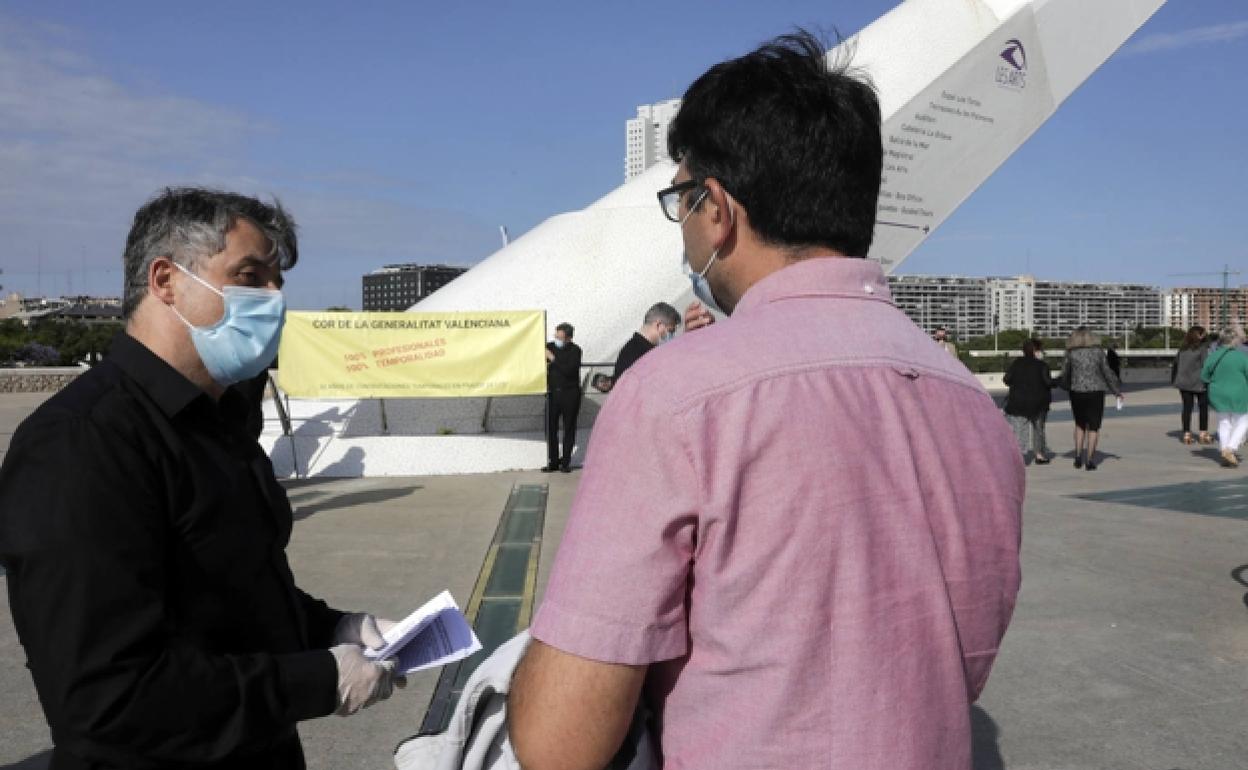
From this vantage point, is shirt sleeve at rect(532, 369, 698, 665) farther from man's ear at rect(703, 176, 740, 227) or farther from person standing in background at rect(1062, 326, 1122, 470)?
person standing in background at rect(1062, 326, 1122, 470)

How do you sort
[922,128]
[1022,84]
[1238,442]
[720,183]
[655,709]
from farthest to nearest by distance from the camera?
[1022,84] < [922,128] < [1238,442] < [720,183] < [655,709]

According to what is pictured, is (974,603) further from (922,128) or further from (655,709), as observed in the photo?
(922,128)

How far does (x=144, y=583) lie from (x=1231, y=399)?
43.2 ft

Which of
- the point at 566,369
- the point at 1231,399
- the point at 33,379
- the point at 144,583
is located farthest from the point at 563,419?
the point at 33,379

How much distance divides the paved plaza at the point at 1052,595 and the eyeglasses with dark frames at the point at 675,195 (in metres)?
0.78

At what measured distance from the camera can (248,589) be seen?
1822 mm

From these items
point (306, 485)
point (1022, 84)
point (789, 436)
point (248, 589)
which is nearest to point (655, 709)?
point (789, 436)

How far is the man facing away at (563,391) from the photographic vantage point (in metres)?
11.7

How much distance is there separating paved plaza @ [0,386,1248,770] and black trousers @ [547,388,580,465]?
42 centimetres

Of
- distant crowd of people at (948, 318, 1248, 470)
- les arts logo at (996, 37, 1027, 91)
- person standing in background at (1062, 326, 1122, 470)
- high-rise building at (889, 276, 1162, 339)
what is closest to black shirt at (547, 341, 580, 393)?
distant crowd of people at (948, 318, 1248, 470)

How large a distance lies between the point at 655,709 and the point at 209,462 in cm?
98

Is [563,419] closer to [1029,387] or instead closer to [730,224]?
[1029,387]

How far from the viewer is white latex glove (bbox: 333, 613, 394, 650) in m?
2.14

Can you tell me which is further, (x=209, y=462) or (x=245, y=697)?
(x=209, y=462)
